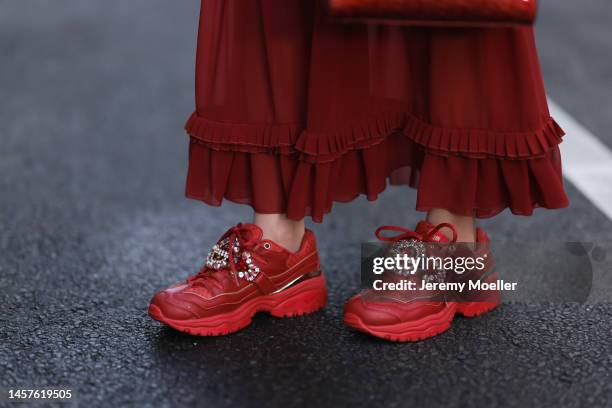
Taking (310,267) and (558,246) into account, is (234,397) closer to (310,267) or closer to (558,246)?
(310,267)

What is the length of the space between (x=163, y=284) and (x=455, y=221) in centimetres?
56

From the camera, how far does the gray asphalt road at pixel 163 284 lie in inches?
49.0

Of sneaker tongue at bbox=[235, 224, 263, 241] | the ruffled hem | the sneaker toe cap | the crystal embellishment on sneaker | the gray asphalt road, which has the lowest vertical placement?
the gray asphalt road

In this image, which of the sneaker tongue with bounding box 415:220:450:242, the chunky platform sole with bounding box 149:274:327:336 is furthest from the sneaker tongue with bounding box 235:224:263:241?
the sneaker tongue with bounding box 415:220:450:242

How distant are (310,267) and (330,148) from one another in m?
0.23

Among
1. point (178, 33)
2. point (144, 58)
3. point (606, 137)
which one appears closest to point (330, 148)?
point (606, 137)

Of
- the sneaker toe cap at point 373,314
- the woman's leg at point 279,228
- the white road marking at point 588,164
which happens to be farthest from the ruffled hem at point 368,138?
the white road marking at point 588,164

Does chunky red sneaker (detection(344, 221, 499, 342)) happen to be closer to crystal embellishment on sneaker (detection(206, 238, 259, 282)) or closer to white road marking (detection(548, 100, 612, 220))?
crystal embellishment on sneaker (detection(206, 238, 259, 282))

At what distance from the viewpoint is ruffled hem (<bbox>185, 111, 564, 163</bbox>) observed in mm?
1314

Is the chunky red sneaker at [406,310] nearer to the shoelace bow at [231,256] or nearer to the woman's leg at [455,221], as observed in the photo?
the woman's leg at [455,221]

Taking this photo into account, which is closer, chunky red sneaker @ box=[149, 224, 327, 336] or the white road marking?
chunky red sneaker @ box=[149, 224, 327, 336]

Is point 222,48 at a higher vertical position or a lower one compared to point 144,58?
higher

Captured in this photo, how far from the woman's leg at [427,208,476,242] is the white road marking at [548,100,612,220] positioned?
2.01 feet

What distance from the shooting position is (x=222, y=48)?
1.37m
